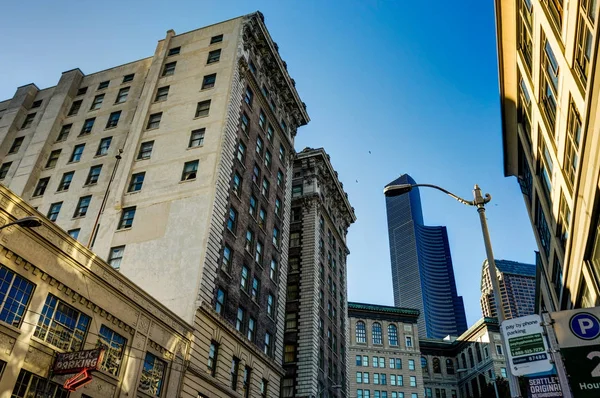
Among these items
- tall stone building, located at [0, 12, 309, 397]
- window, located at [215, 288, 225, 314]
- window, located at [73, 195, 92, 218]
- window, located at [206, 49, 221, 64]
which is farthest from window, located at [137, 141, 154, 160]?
window, located at [215, 288, 225, 314]

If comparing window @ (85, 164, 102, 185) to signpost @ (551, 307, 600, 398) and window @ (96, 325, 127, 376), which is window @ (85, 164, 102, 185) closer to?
window @ (96, 325, 127, 376)

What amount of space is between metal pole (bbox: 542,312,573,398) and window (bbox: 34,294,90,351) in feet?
66.5

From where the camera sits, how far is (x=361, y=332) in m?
112

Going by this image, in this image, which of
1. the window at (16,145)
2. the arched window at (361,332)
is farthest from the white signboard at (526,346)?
the arched window at (361,332)

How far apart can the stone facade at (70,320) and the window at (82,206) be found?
1828cm

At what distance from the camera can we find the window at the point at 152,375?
90.8 ft

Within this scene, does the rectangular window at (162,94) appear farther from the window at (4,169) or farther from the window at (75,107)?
the window at (4,169)

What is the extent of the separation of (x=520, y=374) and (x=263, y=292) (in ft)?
113

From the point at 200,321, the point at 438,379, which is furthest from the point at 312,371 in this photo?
the point at 438,379

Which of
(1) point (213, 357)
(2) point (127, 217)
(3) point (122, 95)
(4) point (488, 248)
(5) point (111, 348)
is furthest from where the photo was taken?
(3) point (122, 95)

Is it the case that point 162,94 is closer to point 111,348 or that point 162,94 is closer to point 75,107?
point 75,107

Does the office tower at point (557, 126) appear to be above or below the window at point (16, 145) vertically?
below

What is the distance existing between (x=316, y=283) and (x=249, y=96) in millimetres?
24798

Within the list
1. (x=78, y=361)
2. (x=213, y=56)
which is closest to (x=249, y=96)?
(x=213, y=56)
